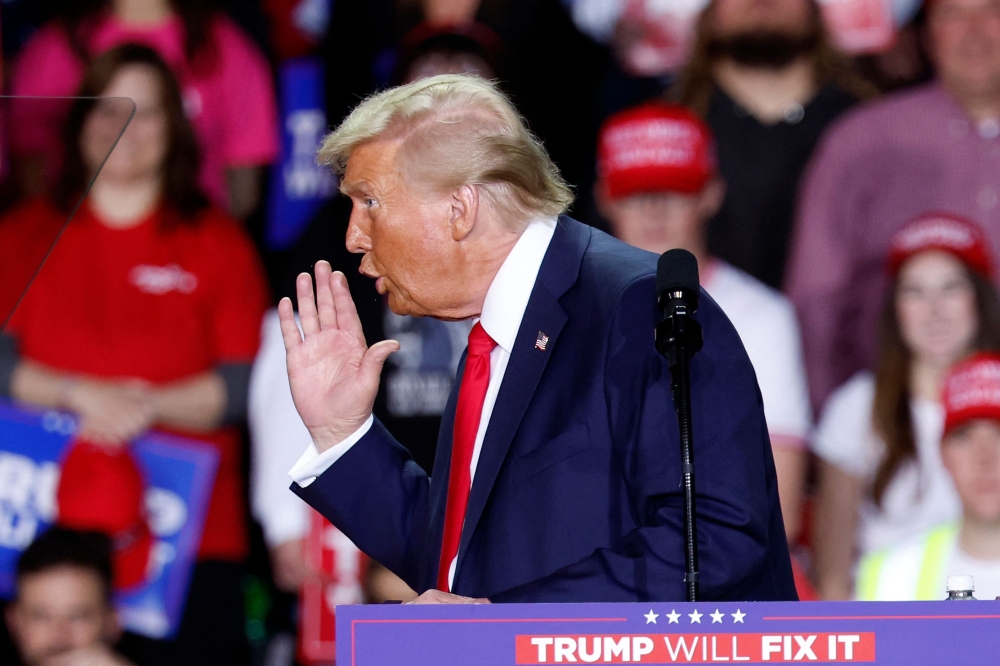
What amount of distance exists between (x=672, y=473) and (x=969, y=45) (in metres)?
3.04

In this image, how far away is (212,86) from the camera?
447cm

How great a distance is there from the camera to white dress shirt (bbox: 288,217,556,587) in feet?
6.00

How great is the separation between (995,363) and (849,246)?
58 cm

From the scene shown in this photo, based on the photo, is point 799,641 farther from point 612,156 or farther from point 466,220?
point 612,156

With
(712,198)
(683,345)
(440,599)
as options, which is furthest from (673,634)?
(712,198)

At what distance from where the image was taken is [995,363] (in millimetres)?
3805

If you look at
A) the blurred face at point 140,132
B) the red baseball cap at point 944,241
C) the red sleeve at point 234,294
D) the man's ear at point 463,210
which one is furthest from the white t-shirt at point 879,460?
the man's ear at point 463,210

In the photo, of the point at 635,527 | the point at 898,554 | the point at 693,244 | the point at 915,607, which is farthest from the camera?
the point at 693,244

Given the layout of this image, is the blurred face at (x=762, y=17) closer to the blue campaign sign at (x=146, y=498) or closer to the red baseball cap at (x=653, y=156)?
the red baseball cap at (x=653, y=156)

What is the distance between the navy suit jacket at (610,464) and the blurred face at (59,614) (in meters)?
2.33

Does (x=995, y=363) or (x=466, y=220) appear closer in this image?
(x=466, y=220)

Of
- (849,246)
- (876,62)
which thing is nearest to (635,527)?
(849,246)

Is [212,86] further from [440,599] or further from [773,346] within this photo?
[440,599]

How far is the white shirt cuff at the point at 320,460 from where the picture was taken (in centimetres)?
188
